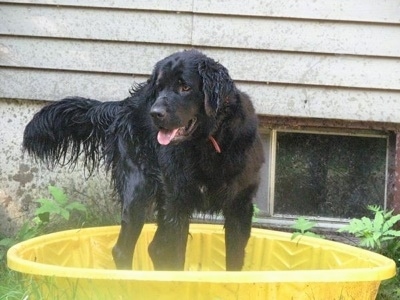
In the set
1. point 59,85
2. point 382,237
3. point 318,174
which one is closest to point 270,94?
point 318,174

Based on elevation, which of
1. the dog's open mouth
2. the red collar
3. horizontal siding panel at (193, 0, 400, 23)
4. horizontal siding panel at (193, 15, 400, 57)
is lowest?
the red collar

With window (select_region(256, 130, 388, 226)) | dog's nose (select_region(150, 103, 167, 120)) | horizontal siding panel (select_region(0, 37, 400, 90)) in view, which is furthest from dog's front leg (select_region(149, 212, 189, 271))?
horizontal siding panel (select_region(0, 37, 400, 90))

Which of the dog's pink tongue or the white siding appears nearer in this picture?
the dog's pink tongue

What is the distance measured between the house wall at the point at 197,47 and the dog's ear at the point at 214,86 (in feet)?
4.13

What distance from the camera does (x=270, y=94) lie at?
4.89 m

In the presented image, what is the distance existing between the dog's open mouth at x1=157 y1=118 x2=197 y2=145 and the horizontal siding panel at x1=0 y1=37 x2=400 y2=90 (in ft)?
4.38

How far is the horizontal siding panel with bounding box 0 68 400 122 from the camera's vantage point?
483cm

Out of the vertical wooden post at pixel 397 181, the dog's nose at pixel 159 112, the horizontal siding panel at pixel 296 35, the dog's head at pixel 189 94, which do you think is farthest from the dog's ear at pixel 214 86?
the vertical wooden post at pixel 397 181

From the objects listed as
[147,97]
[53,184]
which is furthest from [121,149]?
[53,184]

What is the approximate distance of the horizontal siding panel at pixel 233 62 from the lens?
4.83 metres

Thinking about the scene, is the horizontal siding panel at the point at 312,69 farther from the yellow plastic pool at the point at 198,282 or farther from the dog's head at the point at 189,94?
the yellow plastic pool at the point at 198,282

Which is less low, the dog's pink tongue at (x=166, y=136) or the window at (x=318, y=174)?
the dog's pink tongue at (x=166, y=136)

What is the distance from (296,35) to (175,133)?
1.60m

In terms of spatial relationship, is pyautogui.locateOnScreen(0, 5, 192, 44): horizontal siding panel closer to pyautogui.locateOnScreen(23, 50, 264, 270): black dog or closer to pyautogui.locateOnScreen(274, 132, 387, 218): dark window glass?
pyautogui.locateOnScreen(23, 50, 264, 270): black dog
